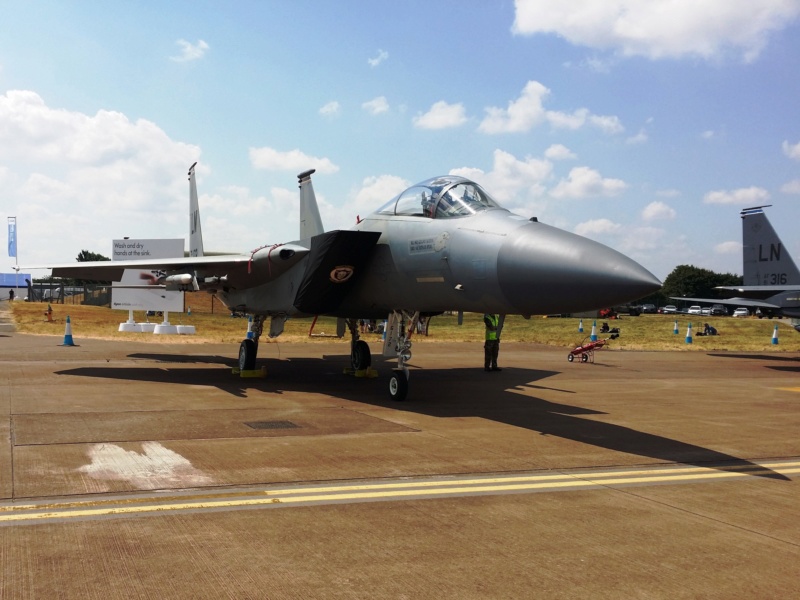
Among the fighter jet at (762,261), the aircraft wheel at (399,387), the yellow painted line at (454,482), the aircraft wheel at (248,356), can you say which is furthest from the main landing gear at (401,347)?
the fighter jet at (762,261)

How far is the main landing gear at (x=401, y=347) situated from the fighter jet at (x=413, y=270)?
Result: 0.06ft

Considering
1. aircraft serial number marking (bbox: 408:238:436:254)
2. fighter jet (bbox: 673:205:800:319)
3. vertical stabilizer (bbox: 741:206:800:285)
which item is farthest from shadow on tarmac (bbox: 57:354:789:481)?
vertical stabilizer (bbox: 741:206:800:285)

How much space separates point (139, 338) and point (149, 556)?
21.5 metres

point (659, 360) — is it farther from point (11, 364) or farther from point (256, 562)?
point (256, 562)

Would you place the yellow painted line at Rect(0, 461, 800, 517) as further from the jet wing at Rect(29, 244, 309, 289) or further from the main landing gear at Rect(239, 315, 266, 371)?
the main landing gear at Rect(239, 315, 266, 371)

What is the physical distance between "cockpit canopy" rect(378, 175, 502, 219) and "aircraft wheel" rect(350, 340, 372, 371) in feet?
15.5

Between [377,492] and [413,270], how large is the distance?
5.03m

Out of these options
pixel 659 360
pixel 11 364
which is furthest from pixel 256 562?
pixel 659 360

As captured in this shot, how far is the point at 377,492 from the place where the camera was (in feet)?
18.0

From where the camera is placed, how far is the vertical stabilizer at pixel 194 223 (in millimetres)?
18906

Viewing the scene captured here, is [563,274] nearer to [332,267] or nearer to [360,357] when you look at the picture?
[332,267]

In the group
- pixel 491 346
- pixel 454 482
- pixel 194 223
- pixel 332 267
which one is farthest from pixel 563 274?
pixel 194 223

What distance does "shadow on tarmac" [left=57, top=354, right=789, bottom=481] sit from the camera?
7.74 m

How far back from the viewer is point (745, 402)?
1191 centimetres
